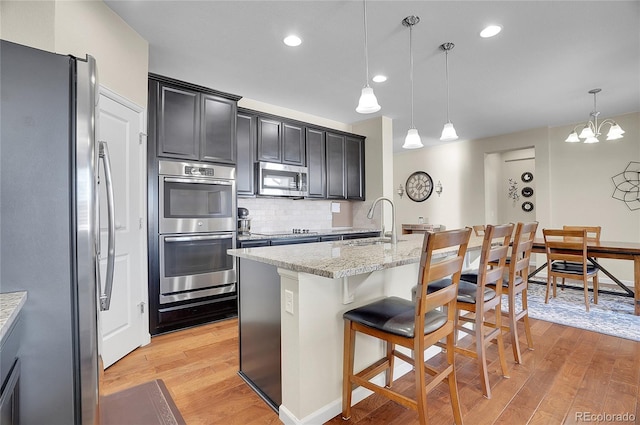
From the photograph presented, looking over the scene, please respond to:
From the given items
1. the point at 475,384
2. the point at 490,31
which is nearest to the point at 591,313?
the point at 475,384

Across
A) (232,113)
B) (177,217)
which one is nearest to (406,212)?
(232,113)

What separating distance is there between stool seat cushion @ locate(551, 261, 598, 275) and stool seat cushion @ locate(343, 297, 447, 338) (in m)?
3.09

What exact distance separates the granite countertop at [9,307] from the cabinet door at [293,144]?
333 centimetres

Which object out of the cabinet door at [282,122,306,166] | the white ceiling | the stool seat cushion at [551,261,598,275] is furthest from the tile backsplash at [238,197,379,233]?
the stool seat cushion at [551,261,598,275]

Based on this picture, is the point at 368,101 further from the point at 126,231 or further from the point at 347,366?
the point at 126,231

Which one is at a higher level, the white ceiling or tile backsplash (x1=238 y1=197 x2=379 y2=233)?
the white ceiling

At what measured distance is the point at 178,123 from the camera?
295 centimetres

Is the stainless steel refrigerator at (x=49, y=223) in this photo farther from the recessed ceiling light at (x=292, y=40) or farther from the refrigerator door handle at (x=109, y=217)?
the recessed ceiling light at (x=292, y=40)

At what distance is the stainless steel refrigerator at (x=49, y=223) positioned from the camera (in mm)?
943

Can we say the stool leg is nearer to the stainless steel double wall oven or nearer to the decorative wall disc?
the stainless steel double wall oven

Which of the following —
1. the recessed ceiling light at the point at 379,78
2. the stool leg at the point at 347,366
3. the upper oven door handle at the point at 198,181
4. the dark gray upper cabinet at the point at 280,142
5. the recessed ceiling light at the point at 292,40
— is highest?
the recessed ceiling light at the point at 379,78

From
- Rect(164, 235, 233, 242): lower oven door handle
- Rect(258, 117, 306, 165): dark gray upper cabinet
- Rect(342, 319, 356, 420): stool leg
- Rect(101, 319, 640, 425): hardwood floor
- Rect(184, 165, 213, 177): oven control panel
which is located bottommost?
Rect(101, 319, 640, 425): hardwood floor

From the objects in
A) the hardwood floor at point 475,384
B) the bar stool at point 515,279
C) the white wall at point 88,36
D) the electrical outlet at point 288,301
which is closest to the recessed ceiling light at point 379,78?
the bar stool at point 515,279

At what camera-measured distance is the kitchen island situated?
1529mm
